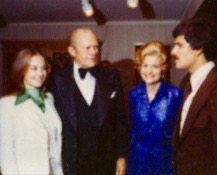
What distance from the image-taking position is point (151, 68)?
2.15 metres

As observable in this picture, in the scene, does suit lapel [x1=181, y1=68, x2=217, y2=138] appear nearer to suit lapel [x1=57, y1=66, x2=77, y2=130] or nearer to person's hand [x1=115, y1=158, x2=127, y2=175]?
person's hand [x1=115, y1=158, x2=127, y2=175]

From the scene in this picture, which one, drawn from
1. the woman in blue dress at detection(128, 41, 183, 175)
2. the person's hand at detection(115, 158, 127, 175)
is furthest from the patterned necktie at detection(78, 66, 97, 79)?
the person's hand at detection(115, 158, 127, 175)

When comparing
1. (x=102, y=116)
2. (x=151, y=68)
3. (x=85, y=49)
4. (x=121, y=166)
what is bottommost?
(x=121, y=166)

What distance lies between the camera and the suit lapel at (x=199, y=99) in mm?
1750

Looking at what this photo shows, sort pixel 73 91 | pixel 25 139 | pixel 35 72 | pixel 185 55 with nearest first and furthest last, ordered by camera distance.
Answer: pixel 25 139
pixel 35 72
pixel 185 55
pixel 73 91

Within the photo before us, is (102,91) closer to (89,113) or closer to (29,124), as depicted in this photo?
(89,113)

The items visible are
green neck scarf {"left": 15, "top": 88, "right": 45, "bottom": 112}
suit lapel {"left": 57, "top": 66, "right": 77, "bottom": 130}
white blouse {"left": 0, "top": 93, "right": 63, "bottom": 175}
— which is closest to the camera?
white blouse {"left": 0, "top": 93, "right": 63, "bottom": 175}

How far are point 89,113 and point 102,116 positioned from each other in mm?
83

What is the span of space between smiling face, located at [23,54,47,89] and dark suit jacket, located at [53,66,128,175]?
0.81 feet

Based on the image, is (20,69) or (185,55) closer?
(20,69)

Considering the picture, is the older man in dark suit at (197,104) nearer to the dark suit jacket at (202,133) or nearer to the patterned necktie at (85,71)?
the dark suit jacket at (202,133)

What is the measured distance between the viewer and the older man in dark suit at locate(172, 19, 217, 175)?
5.73ft

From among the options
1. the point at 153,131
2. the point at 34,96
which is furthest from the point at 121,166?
the point at 34,96

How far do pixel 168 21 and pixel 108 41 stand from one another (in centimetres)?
110
